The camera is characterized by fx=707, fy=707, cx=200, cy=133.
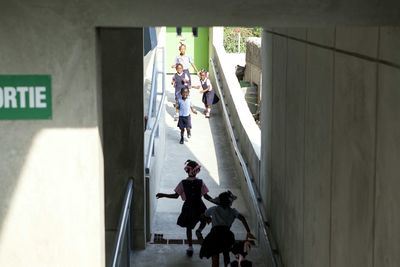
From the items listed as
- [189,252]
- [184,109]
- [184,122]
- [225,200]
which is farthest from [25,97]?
[184,122]

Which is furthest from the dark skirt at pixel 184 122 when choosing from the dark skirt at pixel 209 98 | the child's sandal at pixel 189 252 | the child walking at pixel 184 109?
the child's sandal at pixel 189 252

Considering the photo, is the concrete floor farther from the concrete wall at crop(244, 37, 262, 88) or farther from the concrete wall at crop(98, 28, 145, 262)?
the concrete wall at crop(244, 37, 262, 88)

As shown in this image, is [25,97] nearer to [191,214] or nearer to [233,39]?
[191,214]

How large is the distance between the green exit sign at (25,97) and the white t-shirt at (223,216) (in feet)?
13.9

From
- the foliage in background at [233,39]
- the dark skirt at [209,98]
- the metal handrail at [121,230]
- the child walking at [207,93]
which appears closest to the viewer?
the metal handrail at [121,230]

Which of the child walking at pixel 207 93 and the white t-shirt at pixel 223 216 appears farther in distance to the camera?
the child walking at pixel 207 93

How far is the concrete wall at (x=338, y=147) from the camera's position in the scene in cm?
380

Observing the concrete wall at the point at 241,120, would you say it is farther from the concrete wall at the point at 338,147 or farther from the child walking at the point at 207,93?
the concrete wall at the point at 338,147

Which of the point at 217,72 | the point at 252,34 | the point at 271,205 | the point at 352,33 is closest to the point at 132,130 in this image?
the point at 271,205

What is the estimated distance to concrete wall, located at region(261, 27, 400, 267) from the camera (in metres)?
3.80

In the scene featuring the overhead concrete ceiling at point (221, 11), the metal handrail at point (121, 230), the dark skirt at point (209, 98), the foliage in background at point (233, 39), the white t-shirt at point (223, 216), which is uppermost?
the foliage in background at point (233, 39)

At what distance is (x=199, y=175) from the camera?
39.8ft

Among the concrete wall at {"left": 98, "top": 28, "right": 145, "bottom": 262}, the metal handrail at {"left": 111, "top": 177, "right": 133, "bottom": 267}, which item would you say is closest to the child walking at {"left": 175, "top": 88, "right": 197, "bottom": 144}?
the concrete wall at {"left": 98, "top": 28, "right": 145, "bottom": 262}

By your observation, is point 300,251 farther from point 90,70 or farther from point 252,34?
point 252,34
